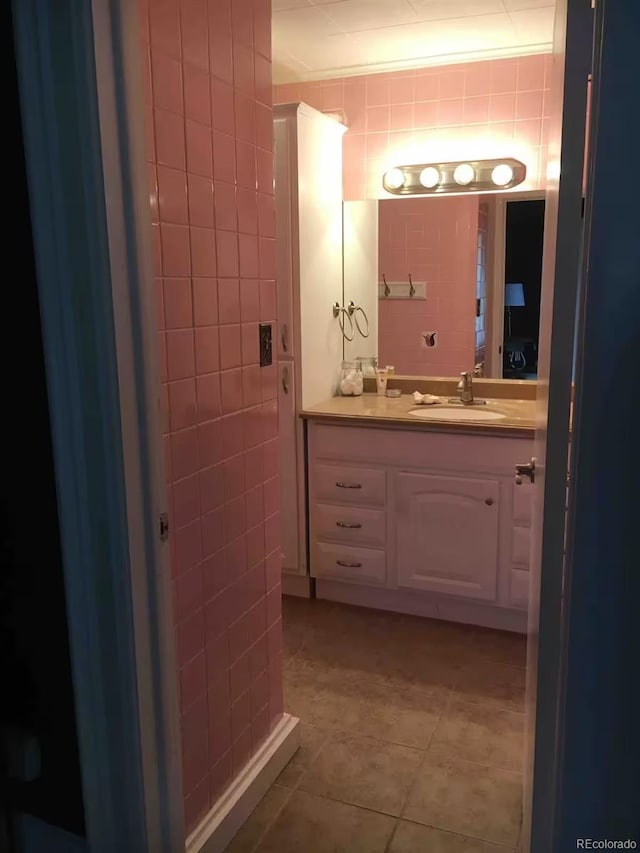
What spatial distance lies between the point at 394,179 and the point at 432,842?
2620 mm

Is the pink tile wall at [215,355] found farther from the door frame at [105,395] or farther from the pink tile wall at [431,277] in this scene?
the pink tile wall at [431,277]

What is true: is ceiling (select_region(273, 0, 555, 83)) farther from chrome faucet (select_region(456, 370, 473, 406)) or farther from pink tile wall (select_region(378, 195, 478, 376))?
chrome faucet (select_region(456, 370, 473, 406))

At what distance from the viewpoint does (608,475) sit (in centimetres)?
102

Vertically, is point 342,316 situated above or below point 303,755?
above

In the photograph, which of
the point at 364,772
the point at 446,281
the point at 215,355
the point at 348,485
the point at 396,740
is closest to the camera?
the point at 215,355

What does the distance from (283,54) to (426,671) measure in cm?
254

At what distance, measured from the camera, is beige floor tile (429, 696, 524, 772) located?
220cm

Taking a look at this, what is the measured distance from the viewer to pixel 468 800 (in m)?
2.02

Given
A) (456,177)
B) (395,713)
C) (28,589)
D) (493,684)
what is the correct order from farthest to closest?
(456,177) → (493,684) → (395,713) → (28,589)

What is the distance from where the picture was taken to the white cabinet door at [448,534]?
2.88m

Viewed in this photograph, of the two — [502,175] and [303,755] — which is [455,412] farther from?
[303,755]

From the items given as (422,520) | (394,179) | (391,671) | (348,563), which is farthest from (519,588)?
(394,179)

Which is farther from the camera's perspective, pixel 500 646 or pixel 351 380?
pixel 351 380

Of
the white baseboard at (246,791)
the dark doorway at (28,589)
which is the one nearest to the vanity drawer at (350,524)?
the white baseboard at (246,791)
